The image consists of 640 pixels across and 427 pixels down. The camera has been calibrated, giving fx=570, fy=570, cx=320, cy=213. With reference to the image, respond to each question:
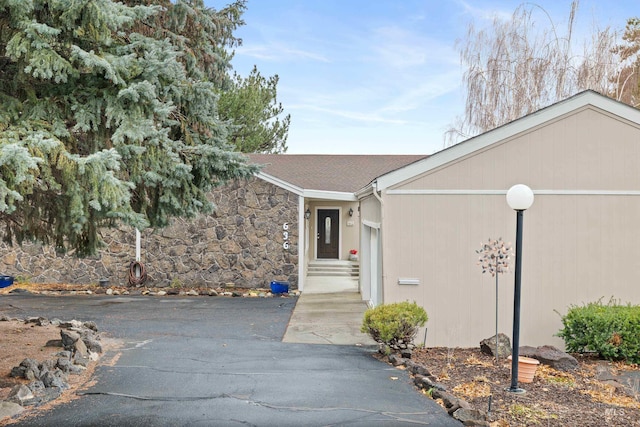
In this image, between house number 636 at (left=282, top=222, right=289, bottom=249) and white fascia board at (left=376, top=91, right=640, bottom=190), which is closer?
white fascia board at (left=376, top=91, right=640, bottom=190)

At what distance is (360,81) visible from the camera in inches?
917

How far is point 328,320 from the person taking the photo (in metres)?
12.4

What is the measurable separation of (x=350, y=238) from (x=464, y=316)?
11888 millimetres

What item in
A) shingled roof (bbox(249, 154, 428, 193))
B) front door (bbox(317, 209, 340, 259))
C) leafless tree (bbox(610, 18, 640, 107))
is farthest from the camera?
front door (bbox(317, 209, 340, 259))

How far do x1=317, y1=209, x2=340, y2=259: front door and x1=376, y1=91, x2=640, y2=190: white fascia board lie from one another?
1191cm

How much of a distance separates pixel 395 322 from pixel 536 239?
10.3 ft

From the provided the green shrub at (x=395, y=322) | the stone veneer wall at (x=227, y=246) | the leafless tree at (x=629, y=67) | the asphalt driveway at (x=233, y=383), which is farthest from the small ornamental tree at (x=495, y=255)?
the leafless tree at (x=629, y=67)

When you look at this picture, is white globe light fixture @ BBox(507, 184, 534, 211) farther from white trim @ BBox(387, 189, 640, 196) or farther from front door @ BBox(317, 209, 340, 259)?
front door @ BBox(317, 209, 340, 259)

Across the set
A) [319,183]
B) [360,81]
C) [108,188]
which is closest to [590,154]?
[108,188]

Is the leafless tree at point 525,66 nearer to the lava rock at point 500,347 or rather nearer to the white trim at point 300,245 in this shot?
the white trim at point 300,245

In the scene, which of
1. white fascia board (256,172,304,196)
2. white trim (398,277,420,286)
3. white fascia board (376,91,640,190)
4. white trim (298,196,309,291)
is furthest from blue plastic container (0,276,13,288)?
white trim (398,277,420,286)

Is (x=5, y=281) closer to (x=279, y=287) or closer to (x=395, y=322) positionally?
(x=279, y=287)

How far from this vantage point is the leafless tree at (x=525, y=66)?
21234mm

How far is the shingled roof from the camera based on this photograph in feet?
61.8
